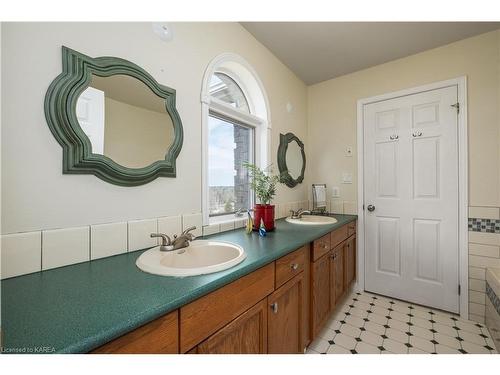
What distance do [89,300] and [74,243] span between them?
400 millimetres

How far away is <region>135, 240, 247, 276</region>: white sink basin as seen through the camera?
0.83 metres

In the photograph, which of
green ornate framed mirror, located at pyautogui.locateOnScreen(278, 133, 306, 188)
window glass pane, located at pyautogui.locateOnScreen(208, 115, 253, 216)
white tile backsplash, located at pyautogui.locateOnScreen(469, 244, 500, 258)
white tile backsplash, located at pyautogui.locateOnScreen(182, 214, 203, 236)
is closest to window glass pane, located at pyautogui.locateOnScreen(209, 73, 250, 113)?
window glass pane, located at pyautogui.locateOnScreen(208, 115, 253, 216)

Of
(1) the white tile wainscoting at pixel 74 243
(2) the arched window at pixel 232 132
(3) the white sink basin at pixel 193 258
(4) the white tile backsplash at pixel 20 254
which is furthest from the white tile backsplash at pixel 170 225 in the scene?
(4) the white tile backsplash at pixel 20 254

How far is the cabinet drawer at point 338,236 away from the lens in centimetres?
178

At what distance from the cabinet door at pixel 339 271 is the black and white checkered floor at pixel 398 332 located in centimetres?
21

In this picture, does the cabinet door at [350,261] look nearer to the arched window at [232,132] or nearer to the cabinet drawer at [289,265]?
the cabinet drawer at [289,265]

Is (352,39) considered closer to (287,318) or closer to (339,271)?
(339,271)

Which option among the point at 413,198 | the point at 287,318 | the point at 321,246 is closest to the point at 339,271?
the point at 321,246

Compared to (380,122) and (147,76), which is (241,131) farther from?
(380,122)

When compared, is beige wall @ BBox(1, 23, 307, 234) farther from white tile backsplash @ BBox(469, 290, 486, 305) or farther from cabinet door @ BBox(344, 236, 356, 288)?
white tile backsplash @ BBox(469, 290, 486, 305)

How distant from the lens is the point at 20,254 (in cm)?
79

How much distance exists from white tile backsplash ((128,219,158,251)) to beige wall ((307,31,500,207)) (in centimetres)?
206
